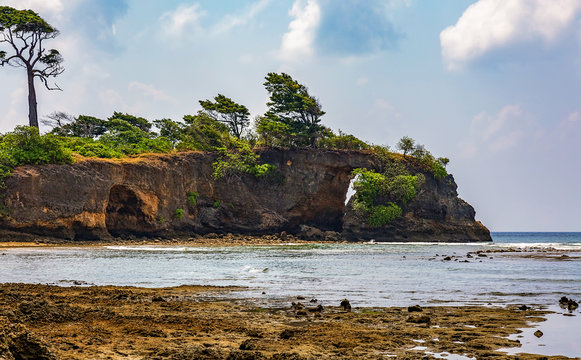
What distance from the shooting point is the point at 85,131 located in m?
67.0

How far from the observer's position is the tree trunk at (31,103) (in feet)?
172

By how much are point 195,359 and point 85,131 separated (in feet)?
215

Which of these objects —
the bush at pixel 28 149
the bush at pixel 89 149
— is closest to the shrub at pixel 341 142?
the bush at pixel 89 149

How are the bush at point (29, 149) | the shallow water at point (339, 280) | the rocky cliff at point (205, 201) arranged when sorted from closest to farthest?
the shallow water at point (339, 280)
the bush at point (29, 149)
the rocky cliff at point (205, 201)

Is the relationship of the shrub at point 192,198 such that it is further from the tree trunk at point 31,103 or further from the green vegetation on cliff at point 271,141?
the tree trunk at point 31,103

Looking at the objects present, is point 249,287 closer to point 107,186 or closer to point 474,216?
point 107,186

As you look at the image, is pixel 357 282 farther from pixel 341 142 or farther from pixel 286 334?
pixel 341 142

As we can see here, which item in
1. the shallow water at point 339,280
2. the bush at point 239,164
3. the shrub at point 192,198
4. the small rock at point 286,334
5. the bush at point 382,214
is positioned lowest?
the shallow water at point 339,280

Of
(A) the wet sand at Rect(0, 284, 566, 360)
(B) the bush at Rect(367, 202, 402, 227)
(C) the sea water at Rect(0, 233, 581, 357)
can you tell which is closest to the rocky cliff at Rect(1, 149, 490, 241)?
(B) the bush at Rect(367, 202, 402, 227)

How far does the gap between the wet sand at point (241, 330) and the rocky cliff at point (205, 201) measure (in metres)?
34.1

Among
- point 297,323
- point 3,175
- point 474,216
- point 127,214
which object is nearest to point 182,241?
point 127,214

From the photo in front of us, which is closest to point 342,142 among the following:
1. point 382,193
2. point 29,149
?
point 382,193

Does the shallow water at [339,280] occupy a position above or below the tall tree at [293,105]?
below

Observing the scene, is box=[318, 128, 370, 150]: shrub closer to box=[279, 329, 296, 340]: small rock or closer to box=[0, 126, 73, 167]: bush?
box=[0, 126, 73, 167]: bush
